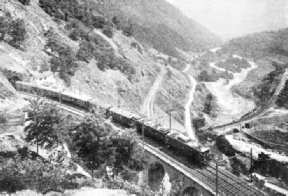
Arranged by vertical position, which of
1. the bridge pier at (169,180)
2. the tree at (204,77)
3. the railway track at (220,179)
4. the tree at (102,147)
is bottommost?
the tree at (204,77)

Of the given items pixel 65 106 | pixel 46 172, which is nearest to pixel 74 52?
pixel 65 106

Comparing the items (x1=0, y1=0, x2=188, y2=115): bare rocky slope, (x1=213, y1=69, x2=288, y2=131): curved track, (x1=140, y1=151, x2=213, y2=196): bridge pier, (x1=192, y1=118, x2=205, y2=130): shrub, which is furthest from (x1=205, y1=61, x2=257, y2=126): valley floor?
(x1=140, y1=151, x2=213, y2=196): bridge pier

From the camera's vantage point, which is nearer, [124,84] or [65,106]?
[65,106]

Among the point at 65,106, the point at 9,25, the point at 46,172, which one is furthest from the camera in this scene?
the point at 9,25

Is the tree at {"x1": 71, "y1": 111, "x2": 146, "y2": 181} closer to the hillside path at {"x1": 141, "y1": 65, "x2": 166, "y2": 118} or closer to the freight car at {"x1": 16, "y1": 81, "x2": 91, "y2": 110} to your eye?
the freight car at {"x1": 16, "y1": 81, "x2": 91, "y2": 110}

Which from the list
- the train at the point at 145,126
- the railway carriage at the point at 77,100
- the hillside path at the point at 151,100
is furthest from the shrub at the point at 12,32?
the hillside path at the point at 151,100

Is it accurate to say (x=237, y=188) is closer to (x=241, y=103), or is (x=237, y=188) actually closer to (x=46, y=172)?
(x=46, y=172)

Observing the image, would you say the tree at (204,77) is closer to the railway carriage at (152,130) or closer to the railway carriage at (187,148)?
the railway carriage at (152,130)

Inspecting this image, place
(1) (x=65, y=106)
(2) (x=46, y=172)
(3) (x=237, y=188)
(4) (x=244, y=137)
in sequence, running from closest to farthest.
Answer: (2) (x=46, y=172) → (3) (x=237, y=188) → (1) (x=65, y=106) → (4) (x=244, y=137)
